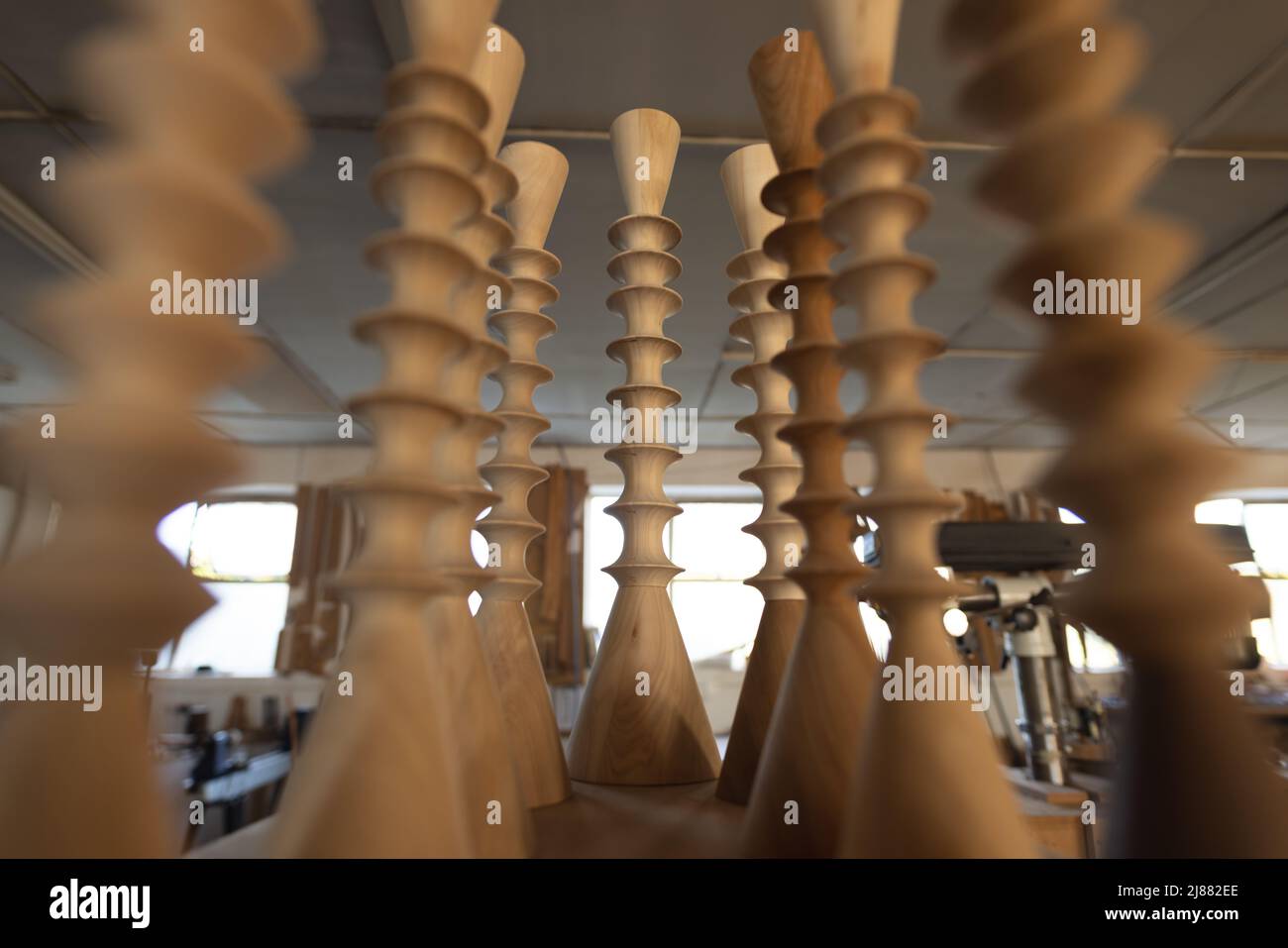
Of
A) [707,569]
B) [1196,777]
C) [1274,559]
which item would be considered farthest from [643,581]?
[1274,559]

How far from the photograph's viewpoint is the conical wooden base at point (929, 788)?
0.17m

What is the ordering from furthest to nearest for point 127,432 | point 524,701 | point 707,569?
point 707,569, point 524,701, point 127,432

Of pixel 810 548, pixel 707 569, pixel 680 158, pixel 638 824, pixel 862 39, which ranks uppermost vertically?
pixel 680 158

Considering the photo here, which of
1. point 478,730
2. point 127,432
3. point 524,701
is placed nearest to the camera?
point 127,432

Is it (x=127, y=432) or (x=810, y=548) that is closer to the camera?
(x=127, y=432)

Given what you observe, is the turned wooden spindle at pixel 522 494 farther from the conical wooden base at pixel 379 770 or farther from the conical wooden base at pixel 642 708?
the conical wooden base at pixel 379 770

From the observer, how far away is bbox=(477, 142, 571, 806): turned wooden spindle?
0.37 metres

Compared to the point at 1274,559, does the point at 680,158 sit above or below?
above

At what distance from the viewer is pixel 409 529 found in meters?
0.20

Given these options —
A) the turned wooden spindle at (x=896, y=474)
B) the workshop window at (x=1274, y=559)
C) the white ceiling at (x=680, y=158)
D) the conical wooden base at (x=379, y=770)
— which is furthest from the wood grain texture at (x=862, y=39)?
the workshop window at (x=1274, y=559)

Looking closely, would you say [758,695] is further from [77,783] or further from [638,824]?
[77,783]

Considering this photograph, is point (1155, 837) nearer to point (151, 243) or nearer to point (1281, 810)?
point (1281, 810)

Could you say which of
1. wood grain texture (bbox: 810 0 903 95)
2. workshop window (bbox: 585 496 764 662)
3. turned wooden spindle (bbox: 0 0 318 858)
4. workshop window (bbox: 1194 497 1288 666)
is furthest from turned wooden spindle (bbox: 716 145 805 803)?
workshop window (bbox: 1194 497 1288 666)

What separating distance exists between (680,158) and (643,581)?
127 centimetres
